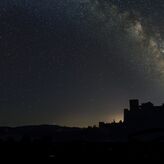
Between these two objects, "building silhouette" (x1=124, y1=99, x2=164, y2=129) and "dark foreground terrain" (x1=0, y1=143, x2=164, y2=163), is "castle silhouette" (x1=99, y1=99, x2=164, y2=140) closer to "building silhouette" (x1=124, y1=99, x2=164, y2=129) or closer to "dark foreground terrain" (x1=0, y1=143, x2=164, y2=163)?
"building silhouette" (x1=124, y1=99, x2=164, y2=129)

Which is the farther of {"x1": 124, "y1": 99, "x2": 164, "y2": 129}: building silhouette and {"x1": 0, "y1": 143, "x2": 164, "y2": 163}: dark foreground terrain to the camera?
{"x1": 124, "y1": 99, "x2": 164, "y2": 129}: building silhouette

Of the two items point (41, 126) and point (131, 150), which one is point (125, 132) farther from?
point (131, 150)

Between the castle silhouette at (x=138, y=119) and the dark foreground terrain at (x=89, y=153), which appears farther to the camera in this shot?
the castle silhouette at (x=138, y=119)

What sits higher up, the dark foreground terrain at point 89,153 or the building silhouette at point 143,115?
the building silhouette at point 143,115

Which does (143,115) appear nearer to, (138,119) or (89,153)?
(138,119)

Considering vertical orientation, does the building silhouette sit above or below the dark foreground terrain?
above

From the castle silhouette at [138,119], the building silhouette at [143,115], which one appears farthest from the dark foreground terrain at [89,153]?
the building silhouette at [143,115]

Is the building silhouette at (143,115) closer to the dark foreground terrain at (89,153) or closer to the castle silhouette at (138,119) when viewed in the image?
the castle silhouette at (138,119)

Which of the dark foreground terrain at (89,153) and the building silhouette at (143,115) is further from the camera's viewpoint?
the building silhouette at (143,115)

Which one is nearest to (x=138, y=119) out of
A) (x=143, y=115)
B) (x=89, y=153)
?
(x=143, y=115)

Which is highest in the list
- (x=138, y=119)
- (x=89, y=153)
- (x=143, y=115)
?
(x=143, y=115)

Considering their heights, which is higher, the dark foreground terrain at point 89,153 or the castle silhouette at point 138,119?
the castle silhouette at point 138,119

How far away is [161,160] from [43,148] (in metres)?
9.39

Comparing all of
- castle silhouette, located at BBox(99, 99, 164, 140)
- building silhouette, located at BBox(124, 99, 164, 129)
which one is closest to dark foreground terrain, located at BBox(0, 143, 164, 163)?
castle silhouette, located at BBox(99, 99, 164, 140)
